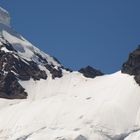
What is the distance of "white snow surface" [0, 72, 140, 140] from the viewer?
11762cm

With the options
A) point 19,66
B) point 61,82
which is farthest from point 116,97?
point 19,66

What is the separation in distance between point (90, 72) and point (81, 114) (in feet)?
139

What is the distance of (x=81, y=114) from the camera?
124 meters

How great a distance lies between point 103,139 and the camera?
115438mm

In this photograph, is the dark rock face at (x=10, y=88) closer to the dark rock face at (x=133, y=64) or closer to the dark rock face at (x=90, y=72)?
the dark rock face at (x=90, y=72)

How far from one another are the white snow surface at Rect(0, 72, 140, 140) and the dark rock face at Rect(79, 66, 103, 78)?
15392 millimetres

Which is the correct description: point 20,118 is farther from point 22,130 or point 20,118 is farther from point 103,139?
point 103,139

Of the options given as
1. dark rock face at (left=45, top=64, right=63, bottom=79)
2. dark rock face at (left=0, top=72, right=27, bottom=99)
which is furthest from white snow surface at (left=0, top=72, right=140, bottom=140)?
dark rock face at (left=45, top=64, right=63, bottom=79)

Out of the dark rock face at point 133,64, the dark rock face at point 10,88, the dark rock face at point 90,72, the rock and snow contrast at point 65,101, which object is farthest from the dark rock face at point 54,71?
the dark rock face at point 133,64

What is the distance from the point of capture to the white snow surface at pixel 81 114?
11762 cm

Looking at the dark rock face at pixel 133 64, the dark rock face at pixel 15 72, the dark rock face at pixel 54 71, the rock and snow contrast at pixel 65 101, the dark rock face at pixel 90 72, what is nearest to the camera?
the rock and snow contrast at pixel 65 101

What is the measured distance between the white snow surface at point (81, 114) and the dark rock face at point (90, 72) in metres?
15.4

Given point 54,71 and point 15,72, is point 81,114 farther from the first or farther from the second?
point 54,71

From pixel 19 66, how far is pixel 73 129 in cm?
5529
